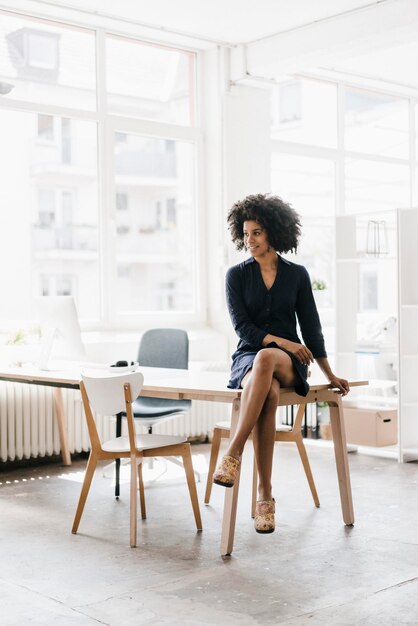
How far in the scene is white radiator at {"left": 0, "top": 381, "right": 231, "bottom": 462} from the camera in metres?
6.20

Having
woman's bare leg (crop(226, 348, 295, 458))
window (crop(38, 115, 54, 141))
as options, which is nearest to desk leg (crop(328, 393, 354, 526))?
woman's bare leg (crop(226, 348, 295, 458))

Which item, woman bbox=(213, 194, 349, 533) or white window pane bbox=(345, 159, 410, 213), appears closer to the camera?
woman bbox=(213, 194, 349, 533)

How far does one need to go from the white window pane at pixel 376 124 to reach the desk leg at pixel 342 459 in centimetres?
513

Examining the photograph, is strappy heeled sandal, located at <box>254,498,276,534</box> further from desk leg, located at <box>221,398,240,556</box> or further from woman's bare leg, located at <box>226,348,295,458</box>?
woman's bare leg, located at <box>226,348,295,458</box>

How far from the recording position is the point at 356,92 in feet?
30.1

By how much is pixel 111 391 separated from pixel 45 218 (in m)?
3.10

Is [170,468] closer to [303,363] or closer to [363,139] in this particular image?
[303,363]

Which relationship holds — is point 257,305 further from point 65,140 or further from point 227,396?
point 65,140

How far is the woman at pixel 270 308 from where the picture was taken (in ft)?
13.3

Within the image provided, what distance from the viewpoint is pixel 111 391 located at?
169 inches

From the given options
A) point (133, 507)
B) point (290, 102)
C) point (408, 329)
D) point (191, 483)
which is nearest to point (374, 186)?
point (290, 102)

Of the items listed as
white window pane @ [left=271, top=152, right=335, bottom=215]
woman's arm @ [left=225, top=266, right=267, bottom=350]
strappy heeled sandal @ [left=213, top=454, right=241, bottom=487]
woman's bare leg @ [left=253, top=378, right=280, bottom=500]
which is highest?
white window pane @ [left=271, top=152, right=335, bottom=215]

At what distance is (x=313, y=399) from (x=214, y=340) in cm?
335

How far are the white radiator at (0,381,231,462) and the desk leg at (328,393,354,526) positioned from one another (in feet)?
7.03
